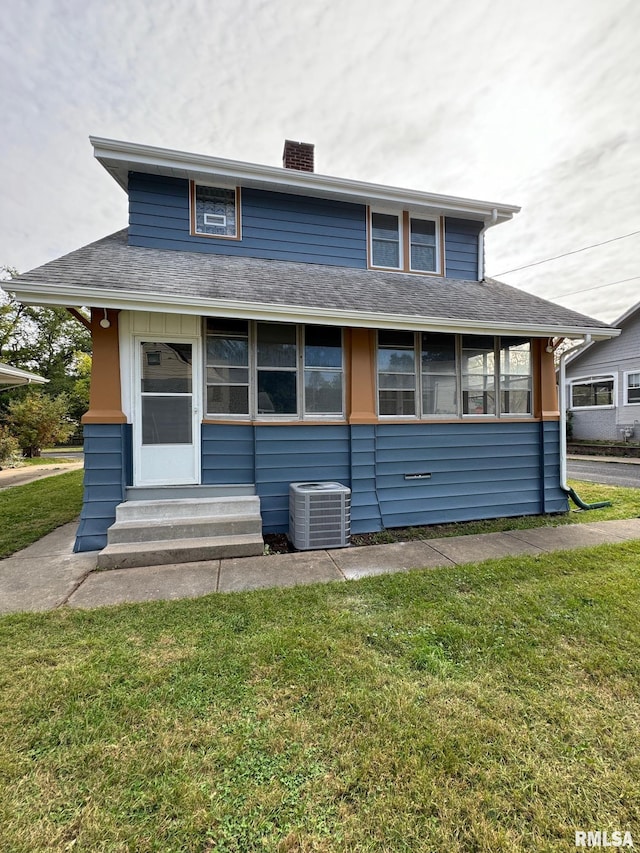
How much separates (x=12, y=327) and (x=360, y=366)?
27.7 meters

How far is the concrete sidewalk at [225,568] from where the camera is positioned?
3426 mm

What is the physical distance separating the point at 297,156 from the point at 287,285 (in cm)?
343

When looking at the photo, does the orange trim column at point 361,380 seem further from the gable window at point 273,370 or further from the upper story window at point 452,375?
the upper story window at point 452,375

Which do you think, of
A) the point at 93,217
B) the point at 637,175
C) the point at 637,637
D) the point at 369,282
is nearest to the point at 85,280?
the point at 369,282

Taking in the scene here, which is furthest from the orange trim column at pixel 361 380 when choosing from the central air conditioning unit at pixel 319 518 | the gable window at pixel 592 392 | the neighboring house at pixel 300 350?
the gable window at pixel 592 392

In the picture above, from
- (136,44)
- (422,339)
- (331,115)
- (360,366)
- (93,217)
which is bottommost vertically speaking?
(360,366)

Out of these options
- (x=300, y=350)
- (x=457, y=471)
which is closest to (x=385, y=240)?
(x=300, y=350)

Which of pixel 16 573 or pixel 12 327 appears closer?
pixel 16 573

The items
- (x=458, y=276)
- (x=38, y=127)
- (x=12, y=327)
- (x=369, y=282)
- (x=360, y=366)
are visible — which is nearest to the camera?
(x=360, y=366)

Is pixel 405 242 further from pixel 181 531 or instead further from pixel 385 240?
pixel 181 531

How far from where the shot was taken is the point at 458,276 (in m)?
7.27

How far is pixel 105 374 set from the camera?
467 cm

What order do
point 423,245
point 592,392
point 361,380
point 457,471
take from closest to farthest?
point 361,380 < point 457,471 < point 423,245 < point 592,392

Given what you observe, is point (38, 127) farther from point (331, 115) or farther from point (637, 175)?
point (637, 175)
